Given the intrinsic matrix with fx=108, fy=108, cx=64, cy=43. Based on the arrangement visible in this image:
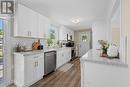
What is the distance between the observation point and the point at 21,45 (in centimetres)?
350

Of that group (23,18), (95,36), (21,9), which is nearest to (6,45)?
(23,18)

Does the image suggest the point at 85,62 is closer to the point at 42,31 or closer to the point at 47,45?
the point at 42,31

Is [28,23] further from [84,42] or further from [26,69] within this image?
[84,42]

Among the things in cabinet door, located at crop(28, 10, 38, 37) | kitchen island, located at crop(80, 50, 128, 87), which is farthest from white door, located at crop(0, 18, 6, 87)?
kitchen island, located at crop(80, 50, 128, 87)

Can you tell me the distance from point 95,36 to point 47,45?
2.63m

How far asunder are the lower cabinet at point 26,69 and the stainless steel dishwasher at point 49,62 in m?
0.45

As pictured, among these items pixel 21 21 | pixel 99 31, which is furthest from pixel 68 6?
pixel 99 31

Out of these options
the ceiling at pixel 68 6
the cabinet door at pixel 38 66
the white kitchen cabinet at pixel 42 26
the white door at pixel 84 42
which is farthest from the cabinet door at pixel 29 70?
the white door at pixel 84 42

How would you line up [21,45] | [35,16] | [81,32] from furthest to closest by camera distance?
[81,32] → [35,16] → [21,45]

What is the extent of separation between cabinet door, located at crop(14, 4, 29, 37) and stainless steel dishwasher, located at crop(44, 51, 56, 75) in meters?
1.05

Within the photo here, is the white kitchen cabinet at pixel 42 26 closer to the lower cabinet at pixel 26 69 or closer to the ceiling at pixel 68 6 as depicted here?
the ceiling at pixel 68 6

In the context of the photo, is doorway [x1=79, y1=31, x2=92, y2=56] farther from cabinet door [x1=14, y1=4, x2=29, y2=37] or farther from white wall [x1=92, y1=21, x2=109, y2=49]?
cabinet door [x1=14, y1=4, x2=29, y2=37]

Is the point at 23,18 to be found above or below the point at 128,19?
above

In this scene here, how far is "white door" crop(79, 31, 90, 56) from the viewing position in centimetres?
899
